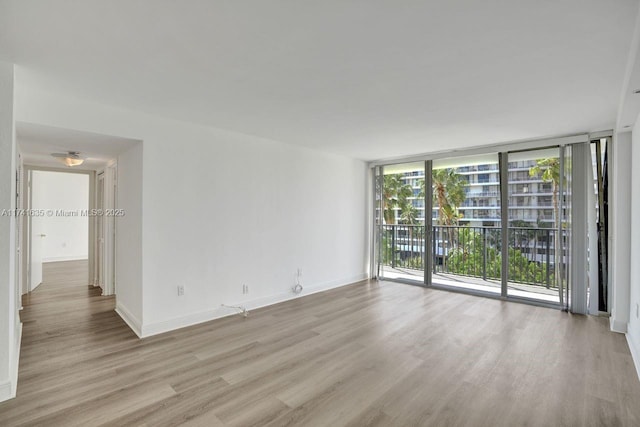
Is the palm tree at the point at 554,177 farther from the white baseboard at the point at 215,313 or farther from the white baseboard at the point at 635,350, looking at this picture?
the white baseboard at the point at 215,313

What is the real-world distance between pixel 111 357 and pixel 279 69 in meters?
2.92

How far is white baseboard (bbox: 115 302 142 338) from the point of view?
3393mm

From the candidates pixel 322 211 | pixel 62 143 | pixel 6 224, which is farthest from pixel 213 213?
pixel 322 211

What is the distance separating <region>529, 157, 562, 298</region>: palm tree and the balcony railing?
0.23 metres

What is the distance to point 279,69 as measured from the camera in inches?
91.0

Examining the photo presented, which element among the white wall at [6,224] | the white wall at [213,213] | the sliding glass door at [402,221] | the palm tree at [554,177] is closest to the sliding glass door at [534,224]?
the palm tree at [554,177]

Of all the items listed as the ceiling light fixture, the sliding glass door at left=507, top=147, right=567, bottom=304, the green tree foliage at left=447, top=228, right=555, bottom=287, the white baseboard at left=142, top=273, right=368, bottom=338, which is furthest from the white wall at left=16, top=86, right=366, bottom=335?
the sliding glass door at left=507, top=147, right=567, bottom=304

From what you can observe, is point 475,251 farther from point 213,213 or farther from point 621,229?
point 213,213

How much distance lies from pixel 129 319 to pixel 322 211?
3145 millimetres

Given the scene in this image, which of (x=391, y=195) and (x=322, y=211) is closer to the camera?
(x=322, y=211)

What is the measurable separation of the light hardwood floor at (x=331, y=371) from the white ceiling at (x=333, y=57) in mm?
2372

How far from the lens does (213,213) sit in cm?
391

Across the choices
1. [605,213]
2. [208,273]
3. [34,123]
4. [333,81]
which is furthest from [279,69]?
[605,213]

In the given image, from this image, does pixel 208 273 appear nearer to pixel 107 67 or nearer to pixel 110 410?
pixel 110 410
